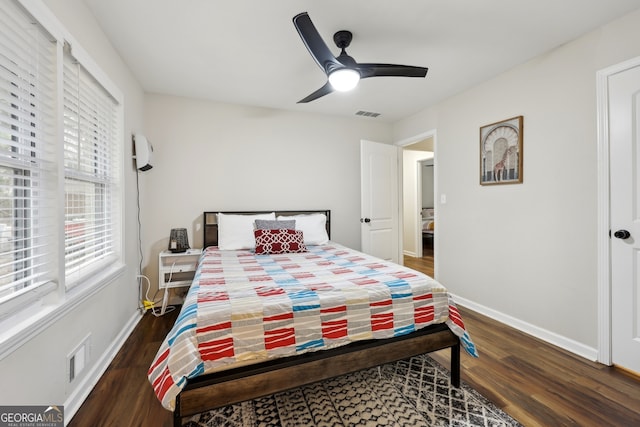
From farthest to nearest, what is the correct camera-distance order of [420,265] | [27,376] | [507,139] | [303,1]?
[420,265] < [507,139] < [303,1] < [27,376]

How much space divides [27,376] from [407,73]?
2.79m

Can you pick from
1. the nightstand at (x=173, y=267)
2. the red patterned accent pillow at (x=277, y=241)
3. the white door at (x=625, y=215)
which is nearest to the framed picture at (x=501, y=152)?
the white door at (x=625, y=215)

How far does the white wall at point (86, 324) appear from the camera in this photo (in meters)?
1.24

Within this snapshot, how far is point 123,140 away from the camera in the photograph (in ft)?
8.23

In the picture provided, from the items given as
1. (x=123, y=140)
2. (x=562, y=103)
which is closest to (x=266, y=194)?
(x=123, y=140)

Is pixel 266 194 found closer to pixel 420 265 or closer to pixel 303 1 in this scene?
pixel 303 1

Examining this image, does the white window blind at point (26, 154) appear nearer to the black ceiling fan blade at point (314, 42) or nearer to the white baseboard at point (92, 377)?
the white baseboard at point (92, 377)

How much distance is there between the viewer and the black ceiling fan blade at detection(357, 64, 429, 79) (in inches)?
80.0

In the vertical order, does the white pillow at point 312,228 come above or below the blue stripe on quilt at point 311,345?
above

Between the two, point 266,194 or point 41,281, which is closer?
point 41,281

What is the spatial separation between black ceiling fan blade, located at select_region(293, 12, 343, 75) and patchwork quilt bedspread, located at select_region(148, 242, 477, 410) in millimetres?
1488

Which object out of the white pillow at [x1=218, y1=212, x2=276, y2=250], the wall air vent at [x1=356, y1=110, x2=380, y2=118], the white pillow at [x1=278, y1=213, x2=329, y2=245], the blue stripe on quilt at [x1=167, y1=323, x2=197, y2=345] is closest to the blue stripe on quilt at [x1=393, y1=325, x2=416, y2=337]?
the blue stripe on quilt at [x1=167, y1=323, x2=197, y2=345]

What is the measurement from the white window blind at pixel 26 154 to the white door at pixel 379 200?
3069 millimetres

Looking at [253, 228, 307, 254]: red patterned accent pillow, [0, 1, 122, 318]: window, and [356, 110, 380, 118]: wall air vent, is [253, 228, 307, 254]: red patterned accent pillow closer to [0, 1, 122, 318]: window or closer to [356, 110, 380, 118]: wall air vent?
[0, 1, 122, 318]: window
